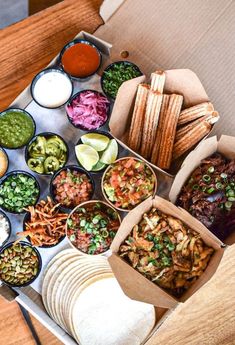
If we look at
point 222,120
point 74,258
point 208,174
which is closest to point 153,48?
point 222,120

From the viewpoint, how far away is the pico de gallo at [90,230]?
107 inches

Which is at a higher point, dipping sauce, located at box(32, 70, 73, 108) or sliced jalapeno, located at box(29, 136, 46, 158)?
dipping sauce, located at box(32, 70, 73, 108)

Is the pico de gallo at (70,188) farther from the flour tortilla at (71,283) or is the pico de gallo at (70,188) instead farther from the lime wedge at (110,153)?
the flour tortilla at (71,283)

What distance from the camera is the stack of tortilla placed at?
2684 mm

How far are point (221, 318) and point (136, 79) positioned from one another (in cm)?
132

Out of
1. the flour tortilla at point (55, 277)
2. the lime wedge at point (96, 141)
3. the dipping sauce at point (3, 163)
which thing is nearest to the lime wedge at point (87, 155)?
the lime wedge at point (96, 141)

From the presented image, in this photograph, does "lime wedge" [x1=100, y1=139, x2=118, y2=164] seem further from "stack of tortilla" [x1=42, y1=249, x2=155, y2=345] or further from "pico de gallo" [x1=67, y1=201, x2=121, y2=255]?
"stack of tortilla" [x1=42, y1=249, x2=155, y2=345]

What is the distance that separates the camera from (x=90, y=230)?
2.72 metres

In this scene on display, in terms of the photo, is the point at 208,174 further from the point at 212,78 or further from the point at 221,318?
the point at 221,318

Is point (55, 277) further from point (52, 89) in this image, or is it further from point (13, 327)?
point (52, 89)

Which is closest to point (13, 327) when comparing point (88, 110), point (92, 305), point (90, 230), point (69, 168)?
point (92, 305)

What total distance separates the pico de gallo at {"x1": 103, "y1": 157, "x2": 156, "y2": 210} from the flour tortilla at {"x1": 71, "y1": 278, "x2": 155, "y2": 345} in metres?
0.40

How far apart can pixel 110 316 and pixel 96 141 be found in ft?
2.90

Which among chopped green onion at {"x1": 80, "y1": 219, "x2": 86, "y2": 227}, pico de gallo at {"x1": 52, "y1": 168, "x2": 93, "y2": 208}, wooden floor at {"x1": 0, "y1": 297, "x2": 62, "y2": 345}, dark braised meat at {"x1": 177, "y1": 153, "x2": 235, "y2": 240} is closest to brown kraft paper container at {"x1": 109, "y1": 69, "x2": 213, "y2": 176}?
dark braised meat at {"x1": 177, "y1": 153, "x2": 235, "y2": 240}
